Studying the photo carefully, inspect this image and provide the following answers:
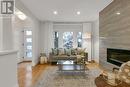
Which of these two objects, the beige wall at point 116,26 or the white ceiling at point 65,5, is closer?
the beige wall at point 116,26

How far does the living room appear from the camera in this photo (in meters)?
3.95

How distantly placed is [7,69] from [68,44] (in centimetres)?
763

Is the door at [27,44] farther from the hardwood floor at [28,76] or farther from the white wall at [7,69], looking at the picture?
the white wall at [7,69]

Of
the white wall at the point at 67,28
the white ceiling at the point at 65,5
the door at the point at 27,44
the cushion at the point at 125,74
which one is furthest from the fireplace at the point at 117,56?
the door at the point at 27,44

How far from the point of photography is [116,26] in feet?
18.0

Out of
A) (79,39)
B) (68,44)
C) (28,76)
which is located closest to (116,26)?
(28,76)

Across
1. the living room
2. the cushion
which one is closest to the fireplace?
the living room

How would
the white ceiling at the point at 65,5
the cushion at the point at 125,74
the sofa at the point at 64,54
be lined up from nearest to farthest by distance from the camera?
the cushion at the point at 125,74 < the white ceiling at the point at 65,5 < the sofa at the point at 64,54

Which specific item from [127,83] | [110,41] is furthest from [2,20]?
[110,41]

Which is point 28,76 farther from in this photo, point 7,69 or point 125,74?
point 125,74

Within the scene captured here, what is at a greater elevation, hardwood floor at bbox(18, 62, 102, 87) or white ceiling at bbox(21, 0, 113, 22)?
white ceiling at bbox(21, 0, 113, 22)

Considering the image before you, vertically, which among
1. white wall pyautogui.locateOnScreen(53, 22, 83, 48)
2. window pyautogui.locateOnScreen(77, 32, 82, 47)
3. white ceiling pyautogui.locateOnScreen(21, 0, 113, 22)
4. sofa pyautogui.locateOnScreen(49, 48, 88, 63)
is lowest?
sofa pyautogui.locateOnScreen(49, 48, 88, 63)

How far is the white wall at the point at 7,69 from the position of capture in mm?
3375

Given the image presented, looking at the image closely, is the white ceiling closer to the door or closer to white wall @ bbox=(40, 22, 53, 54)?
white wall @ bbox=(40, 22, 53, 54)
